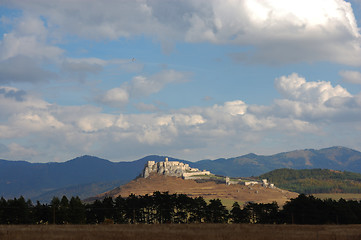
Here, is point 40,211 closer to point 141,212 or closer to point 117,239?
point 141,212

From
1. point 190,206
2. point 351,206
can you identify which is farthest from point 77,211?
point 351,206

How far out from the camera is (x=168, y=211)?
16400 centimetres

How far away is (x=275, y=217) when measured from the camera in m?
144

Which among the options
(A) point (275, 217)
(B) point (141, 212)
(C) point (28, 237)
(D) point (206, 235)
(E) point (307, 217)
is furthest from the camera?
(B) point (141, 212)

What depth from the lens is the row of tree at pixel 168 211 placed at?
135500mm

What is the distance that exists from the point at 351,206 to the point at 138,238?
388 ft

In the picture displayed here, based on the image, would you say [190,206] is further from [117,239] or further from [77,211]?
[117,239]

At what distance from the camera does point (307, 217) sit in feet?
442

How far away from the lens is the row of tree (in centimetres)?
13550

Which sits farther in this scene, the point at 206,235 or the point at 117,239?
the point at 206,235

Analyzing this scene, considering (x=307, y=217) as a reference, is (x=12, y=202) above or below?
above

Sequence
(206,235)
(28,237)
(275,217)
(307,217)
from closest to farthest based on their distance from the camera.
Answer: (28,237) → (206,235) → (307,217) → (275,217)

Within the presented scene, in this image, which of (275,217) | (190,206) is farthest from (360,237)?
(190,206)

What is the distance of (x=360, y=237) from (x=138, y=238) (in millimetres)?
24327
